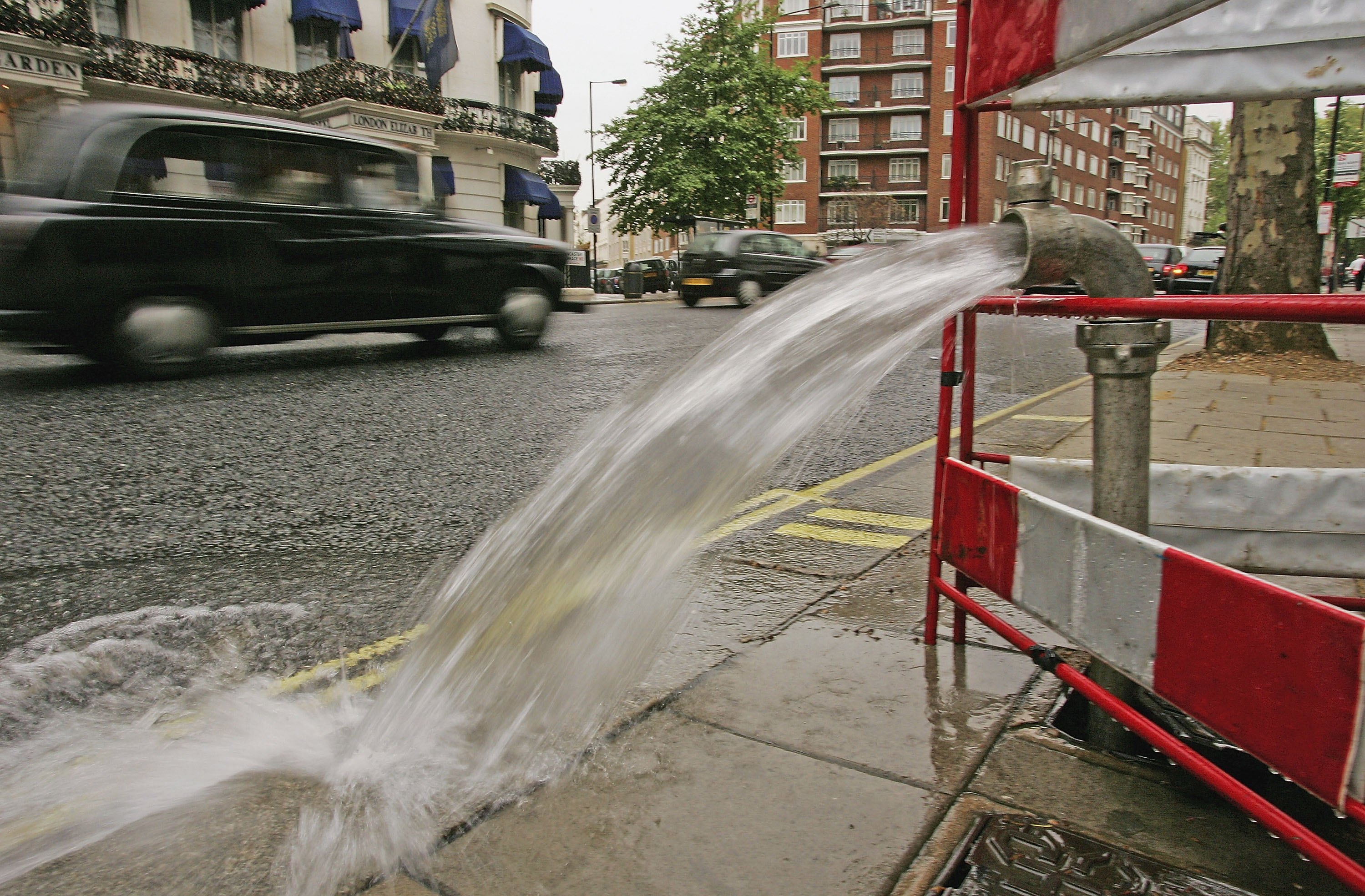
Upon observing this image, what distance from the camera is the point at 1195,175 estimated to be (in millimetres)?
101062

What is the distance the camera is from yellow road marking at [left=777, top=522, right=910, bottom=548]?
351 centimetres

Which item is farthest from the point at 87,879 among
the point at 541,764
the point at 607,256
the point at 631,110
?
the point at 607,256

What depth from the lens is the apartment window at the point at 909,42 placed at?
210 ft

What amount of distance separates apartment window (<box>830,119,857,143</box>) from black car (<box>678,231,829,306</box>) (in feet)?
175

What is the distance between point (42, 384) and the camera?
6.38 m

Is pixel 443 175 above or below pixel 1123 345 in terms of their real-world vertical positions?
above

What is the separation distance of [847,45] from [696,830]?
71162mm

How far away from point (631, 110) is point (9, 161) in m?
24.1

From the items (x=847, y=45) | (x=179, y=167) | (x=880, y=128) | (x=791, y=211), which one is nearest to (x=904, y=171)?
(x=880, y=128)

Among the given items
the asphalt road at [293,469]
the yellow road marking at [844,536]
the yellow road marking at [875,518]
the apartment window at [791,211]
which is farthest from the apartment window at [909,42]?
the yellow road marking at [844,536]

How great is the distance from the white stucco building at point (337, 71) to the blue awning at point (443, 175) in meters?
0.05

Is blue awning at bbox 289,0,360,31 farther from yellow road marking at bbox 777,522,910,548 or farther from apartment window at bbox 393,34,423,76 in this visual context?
yellow road marking at bbox 777,522,910,548

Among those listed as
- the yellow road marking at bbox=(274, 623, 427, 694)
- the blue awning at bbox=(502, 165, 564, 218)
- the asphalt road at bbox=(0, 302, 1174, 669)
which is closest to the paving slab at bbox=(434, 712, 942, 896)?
the yellow road marking at bbox=(274, 623, 427, 694)

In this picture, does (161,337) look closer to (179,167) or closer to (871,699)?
(179,167)
